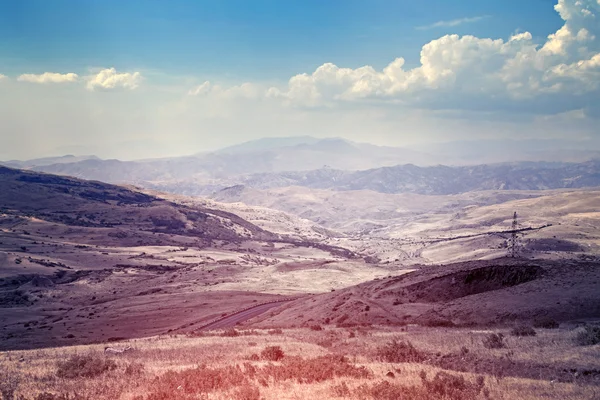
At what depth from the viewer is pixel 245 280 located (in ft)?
266

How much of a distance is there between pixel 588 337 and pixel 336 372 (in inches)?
472

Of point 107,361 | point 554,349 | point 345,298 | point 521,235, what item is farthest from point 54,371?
point 521,235

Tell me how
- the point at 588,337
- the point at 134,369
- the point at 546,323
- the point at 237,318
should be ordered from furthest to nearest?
1. the point at 237,318
2. the point at 546,323
3. the point at 588,337
4. the point at 134,369

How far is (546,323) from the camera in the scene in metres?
25.8

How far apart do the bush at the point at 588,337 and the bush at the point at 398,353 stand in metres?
6.91

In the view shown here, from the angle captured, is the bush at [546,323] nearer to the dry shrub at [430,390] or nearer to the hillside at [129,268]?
the dry shrub at [430,390]

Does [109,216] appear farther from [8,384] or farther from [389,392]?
[389,392]

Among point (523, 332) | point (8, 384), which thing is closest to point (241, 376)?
point (8, 384)

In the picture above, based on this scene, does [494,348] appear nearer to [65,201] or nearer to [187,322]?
[187,322]

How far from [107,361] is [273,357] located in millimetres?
6936

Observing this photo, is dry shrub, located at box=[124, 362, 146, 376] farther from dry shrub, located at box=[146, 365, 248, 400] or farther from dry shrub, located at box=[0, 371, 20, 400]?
dry shrub, located at box=[0, 371, 20, 400]

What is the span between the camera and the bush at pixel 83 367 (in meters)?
16.2

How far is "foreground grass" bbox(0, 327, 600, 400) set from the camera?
12.9 metres

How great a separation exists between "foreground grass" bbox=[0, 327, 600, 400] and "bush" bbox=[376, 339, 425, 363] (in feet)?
0.14
